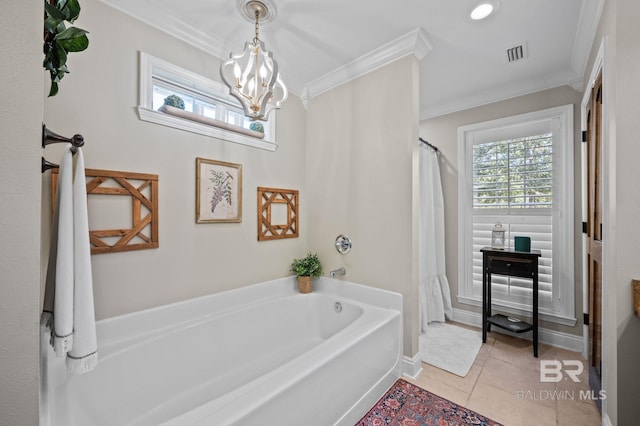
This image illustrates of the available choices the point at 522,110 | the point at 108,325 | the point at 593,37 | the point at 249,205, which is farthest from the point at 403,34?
the point at 108,325

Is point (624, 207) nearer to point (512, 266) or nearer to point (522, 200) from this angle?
point (512, 266)

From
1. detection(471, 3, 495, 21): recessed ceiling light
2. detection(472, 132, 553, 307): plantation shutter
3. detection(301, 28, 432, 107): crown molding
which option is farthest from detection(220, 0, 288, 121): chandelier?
detection(472, 132, 553, 307): plantation shutter

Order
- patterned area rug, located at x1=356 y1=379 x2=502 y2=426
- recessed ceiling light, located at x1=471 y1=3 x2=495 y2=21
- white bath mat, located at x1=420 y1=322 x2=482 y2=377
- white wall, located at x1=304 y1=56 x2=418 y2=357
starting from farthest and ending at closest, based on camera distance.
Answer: white bath mat, located at x1=420 y1=322 x2=482 y2=377 < white wall, located at x1=304 y1=56 x2=418 y2=357 < recessed ceiling light, located at x1=471 y1=3 x2=495 y2=21 < patterned area rug, located at x1=356 y1=379 x2=502 y2=426

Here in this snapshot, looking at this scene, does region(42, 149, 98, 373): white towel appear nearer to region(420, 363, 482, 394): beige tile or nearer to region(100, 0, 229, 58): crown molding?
region(100, 0, 229, 58): crown molding

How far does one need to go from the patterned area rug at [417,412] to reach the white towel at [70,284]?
144 centimetres

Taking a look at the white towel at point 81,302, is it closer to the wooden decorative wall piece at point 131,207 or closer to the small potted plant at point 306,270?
the wooden decorative wall piece at point 131,207

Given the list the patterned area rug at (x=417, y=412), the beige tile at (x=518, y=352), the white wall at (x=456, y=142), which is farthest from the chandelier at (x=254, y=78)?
the beige tile at (x=518, y=352)

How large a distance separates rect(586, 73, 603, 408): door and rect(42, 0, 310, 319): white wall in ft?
7.73

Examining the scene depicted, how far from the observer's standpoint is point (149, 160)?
1.71 metres

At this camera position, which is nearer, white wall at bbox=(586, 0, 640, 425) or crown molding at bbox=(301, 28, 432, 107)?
white wall at bbox=(586, 0, 640, 425)

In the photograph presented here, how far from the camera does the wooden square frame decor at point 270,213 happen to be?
2.35m

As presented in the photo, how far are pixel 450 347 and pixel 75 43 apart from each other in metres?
3.11

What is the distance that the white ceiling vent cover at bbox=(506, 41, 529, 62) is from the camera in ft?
6.77

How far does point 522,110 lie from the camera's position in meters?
2.64
